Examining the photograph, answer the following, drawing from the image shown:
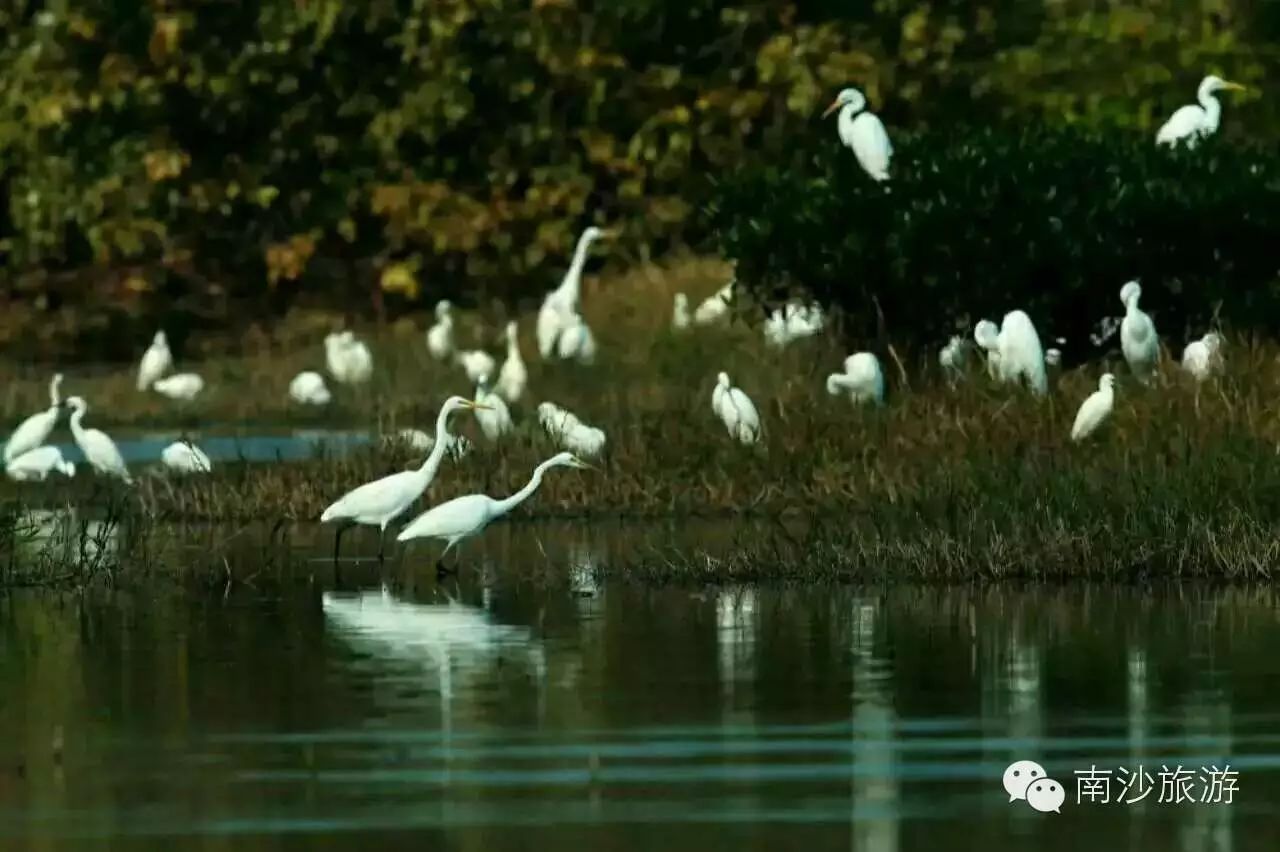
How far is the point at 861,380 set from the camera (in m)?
23.0

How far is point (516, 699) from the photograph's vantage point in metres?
12.3

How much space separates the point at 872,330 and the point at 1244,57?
54.2ft

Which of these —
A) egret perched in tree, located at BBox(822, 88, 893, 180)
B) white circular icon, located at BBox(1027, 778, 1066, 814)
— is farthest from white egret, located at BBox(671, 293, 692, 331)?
white circular icon, located at BBox(1027, 778, 1066, 814)

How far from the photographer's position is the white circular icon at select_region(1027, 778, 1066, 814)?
31.9 ft

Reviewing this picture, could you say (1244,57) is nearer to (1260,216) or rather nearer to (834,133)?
(834,133)

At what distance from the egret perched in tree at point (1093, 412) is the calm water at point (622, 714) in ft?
13.6

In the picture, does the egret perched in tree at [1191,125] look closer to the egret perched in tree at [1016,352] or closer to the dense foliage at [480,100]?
the egret perched in tree at [1016,352]

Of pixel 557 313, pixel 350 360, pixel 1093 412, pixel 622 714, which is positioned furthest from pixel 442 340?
pixel 622 714

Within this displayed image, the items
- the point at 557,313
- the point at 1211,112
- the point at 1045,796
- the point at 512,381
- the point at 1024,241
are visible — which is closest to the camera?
the point at 1045,796

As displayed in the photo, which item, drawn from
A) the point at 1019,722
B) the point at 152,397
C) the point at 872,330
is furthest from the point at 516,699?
the point at 152,397

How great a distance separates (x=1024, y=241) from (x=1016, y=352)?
2469mm

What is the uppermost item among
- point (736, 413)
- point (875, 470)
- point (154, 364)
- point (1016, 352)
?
point (154, 364)

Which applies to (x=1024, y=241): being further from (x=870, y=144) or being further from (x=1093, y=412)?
(x=1093, y=412)

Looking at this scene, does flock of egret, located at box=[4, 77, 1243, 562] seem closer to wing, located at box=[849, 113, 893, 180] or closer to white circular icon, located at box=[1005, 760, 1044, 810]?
wing, located at box=[849, 113, 893, 180]
